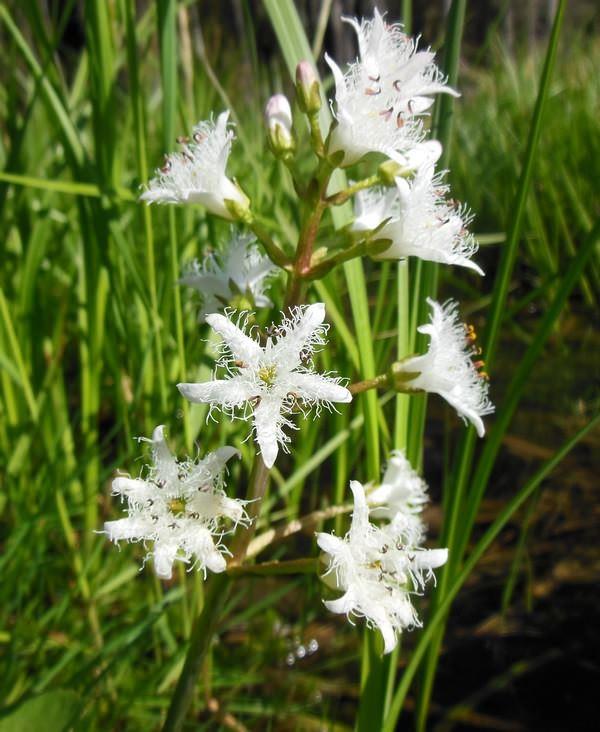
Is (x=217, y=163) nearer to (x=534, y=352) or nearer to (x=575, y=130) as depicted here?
(x=534, y=352)

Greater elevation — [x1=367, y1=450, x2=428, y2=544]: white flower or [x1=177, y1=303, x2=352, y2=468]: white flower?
[x1=177, y1=303, x2=352, y2=468]: white flower

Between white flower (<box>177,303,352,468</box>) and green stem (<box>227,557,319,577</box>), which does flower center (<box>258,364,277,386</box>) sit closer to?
white flower (<box>177,303,352,468</box>)

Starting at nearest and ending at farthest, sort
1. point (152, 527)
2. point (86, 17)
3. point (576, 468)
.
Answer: point (152, 527) < point (86, 17) < point (576, 468)

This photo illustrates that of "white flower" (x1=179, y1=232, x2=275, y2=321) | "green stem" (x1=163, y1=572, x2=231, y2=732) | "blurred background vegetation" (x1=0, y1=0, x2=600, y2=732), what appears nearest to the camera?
"green stem" (x1=163, y1=572, x2=231, y2=732)

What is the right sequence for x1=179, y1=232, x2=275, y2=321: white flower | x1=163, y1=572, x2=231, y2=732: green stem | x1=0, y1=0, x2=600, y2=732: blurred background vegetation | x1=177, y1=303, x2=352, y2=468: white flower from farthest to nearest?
x1=0, y1=0, x2=600, y2=732: blurred background vegetation < x1=179, y1=232, x2=275, y2=321: white flower < x1=163, y1=572, x2=231, y2=732: green stem < x1=177, y1=303, x2=352, y2=468: white flower

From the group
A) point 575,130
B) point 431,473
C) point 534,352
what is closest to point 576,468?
point 431,473

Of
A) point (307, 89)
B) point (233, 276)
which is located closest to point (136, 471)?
point (233, 276)

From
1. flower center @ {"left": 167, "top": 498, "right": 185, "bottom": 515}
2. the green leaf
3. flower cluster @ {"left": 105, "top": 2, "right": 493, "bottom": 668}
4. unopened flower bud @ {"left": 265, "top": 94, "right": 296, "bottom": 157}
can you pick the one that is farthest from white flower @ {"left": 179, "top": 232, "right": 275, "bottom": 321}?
the green leaf
